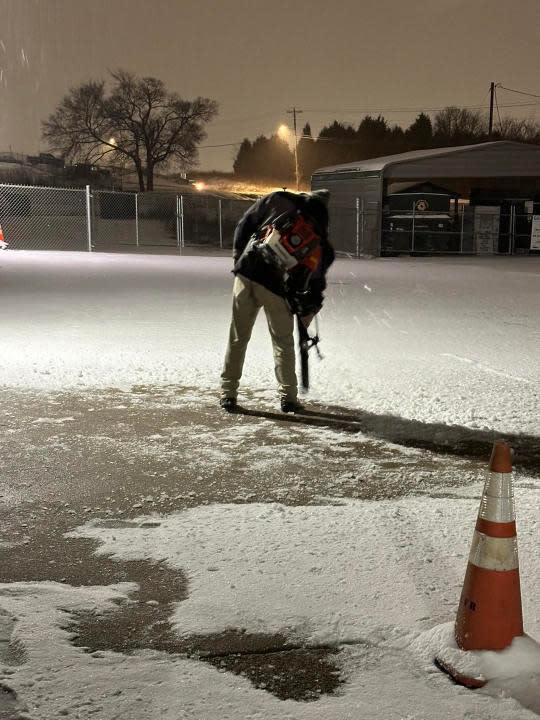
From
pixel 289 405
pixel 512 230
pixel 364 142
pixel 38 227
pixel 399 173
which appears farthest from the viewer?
pixel 364 142

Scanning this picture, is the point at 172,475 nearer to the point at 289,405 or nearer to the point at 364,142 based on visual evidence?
the point at 289,405

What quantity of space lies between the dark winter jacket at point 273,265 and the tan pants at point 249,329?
86 mm

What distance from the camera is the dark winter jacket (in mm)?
6164

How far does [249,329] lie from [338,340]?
3.29m

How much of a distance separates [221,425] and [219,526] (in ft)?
6.28

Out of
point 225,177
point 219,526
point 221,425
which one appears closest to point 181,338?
point 221,425

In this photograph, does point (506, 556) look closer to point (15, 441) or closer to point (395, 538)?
point (395, 538)

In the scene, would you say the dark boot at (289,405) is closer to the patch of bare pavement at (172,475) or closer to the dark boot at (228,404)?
the patch of bare pavement at (172,475)

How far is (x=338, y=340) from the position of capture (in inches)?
375

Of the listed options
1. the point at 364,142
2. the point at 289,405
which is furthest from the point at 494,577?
the point at 364,142

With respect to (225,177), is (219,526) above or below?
below

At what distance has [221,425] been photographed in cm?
587

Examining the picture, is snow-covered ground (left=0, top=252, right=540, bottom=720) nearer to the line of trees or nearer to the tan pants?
the tan pants

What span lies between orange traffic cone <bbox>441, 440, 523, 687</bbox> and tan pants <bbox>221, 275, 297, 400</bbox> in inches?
135
